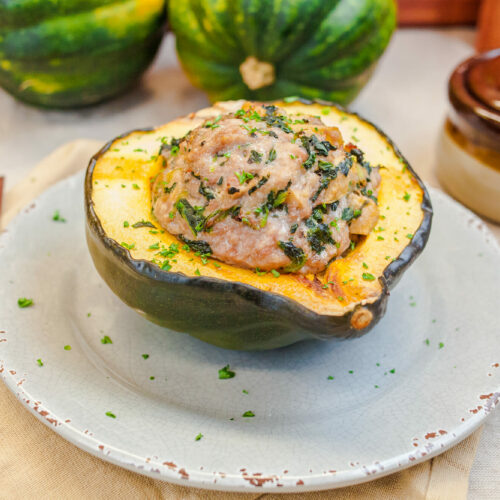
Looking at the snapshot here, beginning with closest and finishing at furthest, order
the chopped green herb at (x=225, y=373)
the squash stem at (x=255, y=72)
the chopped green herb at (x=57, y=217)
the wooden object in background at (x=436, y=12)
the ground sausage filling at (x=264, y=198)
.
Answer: the ground sausage filling at (x=264, y=198)
the chopped green herb at (x=225, y=373)
the chopped green herb at (x=57, y=217)
the squash stem at (x=255, y=72)
the wooden object in background at (x=436, y=12)

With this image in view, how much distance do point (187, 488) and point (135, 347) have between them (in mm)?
421

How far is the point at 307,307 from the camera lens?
1328 mm

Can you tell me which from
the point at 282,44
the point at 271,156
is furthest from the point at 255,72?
the point at 271,156

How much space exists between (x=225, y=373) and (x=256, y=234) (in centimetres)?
40

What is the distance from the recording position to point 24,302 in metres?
1.72

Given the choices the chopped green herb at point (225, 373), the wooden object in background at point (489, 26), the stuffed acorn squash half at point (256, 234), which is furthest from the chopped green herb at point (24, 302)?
the wooden object in background at point (489, 26)

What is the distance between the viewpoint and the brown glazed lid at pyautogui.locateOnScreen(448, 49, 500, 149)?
2.17 metres

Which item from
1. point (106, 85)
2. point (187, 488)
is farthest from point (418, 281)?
point (106, 85)

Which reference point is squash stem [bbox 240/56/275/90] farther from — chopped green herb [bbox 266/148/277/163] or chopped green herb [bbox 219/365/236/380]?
chopped green herb [bbox 219/365/236/380]

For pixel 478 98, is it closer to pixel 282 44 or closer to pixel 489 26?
pixel 282 44

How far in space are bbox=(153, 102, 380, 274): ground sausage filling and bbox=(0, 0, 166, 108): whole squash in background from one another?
133cm

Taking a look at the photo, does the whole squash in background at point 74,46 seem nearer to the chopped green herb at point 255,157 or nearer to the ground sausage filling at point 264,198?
the ground sausage filling at point 264,198

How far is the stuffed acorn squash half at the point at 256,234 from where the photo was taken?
1376 millimetres

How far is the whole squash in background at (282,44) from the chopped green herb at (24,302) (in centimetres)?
143
